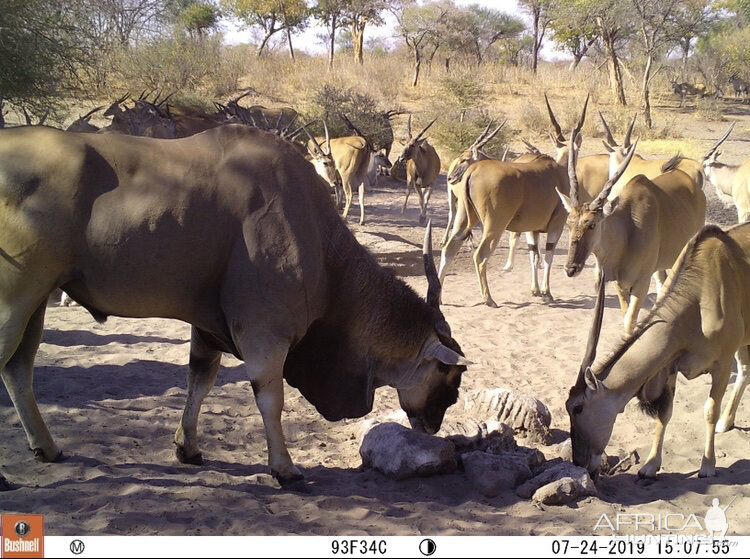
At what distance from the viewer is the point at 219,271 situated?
4.19 metres

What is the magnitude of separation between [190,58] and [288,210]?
27.8m

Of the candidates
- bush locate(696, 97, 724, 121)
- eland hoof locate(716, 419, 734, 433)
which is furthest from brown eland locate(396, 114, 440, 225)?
bush locate(696, 97, 724, 121)

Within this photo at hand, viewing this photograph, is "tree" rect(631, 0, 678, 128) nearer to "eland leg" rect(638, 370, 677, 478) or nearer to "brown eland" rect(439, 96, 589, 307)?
"brown eland" rect(439, 96, 589, 307)

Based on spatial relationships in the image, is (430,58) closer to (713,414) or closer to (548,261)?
(548,261)

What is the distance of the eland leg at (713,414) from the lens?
4930mm

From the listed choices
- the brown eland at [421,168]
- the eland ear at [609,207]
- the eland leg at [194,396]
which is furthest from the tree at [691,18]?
the eland leg at [194,396]

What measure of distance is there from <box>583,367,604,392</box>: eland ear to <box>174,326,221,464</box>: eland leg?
2.36 meters

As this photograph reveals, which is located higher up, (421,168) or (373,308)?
(421,168)

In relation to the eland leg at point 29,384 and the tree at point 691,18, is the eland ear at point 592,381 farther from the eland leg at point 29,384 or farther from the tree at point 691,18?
the tree at point 691,18

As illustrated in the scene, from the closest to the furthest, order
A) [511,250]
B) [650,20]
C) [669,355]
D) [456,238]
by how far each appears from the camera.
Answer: [669,355]
[456,238]
[511,250]
[650,20]

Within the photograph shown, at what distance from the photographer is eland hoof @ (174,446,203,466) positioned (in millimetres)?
4895

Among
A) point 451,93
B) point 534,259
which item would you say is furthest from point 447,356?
point 451,93

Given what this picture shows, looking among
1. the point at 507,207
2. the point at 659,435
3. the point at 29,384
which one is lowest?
the point at 659,435

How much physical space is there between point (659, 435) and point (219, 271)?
304cm
